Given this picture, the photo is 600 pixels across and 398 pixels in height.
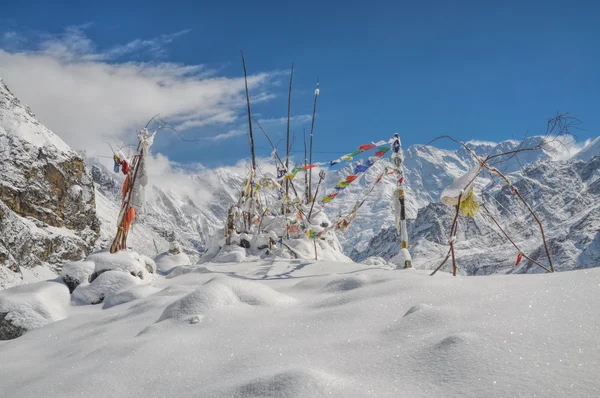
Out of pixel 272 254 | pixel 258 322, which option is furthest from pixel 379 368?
pixel 272 254

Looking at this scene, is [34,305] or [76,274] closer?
[34,305]

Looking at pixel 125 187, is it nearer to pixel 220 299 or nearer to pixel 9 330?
pixel 9 330

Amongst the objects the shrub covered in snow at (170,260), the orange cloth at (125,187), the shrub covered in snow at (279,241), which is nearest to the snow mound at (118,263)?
the orange cloth at (125,187)

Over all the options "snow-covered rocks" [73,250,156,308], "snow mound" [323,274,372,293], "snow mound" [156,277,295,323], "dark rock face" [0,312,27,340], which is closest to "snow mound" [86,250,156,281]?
"snow-covered rocks" [73,250,156,308]

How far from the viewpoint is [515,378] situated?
2.23 metres

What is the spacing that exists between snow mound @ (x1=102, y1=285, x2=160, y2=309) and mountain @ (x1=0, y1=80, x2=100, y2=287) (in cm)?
4437

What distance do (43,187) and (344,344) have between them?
60.8m

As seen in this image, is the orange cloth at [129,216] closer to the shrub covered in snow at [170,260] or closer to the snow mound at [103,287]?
the snow mound at [103,287]

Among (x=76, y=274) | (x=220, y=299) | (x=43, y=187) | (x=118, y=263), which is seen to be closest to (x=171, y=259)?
(x=118, y=263)

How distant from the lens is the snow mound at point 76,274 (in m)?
7.07

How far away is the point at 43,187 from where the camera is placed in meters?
56.6

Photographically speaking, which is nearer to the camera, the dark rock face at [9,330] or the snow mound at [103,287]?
the dark rock face at [9,330]

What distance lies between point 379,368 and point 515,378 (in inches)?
26.5

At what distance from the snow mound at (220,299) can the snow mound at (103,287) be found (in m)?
2.48
